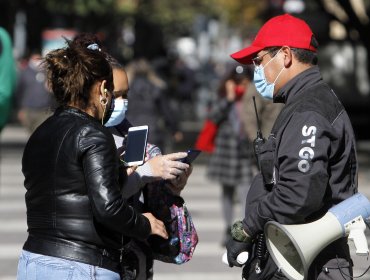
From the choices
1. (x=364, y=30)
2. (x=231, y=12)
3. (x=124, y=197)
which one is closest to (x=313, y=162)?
(x=124, y=197)

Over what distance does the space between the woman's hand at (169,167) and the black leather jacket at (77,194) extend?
0.27m

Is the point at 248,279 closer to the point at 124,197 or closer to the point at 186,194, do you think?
the point at 124,197

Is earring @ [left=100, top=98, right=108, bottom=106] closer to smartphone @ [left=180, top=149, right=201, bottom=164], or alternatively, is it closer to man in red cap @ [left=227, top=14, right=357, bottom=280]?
smartphone @ [left=180, top=149, right=201, bottom=164]

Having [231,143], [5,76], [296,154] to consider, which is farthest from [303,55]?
[231,143]

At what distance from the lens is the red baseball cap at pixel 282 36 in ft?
13.9

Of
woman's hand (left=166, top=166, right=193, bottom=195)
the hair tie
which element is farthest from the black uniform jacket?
the hair tie

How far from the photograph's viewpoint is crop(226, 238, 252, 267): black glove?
4.23 meters

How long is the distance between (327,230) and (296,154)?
0.31 m

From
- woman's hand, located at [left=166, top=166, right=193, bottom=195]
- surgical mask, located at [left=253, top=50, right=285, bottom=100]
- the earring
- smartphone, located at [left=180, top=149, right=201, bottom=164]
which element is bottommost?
woman's hand, located at [left=166, top=166, right=193, bottom=195]

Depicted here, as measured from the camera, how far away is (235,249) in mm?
4246

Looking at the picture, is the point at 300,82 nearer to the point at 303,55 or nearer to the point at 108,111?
the point at 303,55

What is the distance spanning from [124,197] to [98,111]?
15.4 inches

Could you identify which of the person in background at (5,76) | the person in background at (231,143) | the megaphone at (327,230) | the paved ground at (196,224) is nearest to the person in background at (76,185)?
the megaphone at (327,230)

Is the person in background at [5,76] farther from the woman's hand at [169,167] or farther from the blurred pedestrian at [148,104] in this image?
the blurred pedestrian at [148,104]
